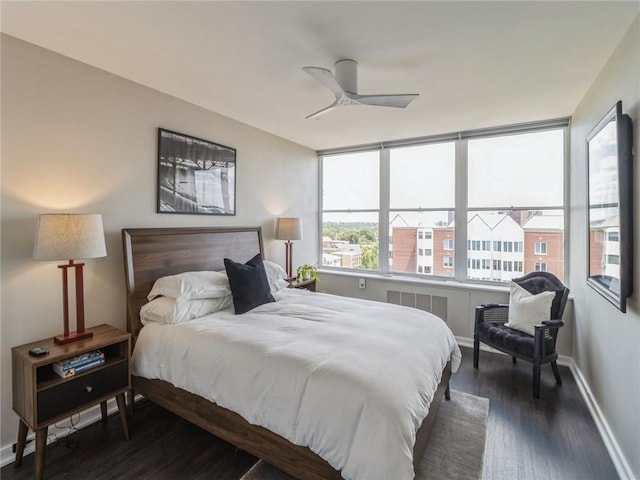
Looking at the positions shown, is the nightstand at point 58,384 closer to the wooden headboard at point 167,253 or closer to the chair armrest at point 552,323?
the wooden headboard at point 167,253

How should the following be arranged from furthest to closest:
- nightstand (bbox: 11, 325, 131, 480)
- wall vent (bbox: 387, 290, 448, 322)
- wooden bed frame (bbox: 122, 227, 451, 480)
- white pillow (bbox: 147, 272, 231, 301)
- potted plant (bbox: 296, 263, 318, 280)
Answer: potted plant (bbox: 296, 263, 318, 280), wall vent (bbox: 387, 290, 448, 322), white pillow (bbox: 147, 272, 231, 301), nightstand (bbox: 11, 325, 131, 480), wooden bed frame (bbox: 122, 227, 451, 480)

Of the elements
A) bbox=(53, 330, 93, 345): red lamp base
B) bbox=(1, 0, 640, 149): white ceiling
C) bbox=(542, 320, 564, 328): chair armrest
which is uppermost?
bbox=(1, 0, 640, 149): white ceiling

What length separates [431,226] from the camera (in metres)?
4.50

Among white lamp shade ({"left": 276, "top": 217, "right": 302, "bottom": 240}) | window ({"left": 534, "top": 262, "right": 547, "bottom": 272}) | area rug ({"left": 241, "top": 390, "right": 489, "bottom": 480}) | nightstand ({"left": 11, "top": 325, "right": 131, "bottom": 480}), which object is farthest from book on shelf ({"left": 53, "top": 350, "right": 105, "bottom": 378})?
window ({"left": 534, "top": 262, "right": 547, "bottom": 272})

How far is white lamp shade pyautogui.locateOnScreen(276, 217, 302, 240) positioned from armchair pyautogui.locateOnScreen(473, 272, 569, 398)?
233cm

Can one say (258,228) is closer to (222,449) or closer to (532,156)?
(222,449)

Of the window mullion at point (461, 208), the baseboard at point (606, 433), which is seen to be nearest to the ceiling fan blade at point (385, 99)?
the window mullion at point (461, 208)

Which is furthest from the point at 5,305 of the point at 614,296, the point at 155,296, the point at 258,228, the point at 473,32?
the point at 614,296

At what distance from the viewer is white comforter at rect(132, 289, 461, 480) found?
149cm

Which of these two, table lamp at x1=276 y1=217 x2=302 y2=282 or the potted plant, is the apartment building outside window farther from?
table lamp at x1=276 y1=217 x2=302 y2=282

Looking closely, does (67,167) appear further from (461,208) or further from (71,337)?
(461,208)

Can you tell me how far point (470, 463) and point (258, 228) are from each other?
3.11 m

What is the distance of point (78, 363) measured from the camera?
2084 mm

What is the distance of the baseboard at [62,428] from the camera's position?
2066mm
